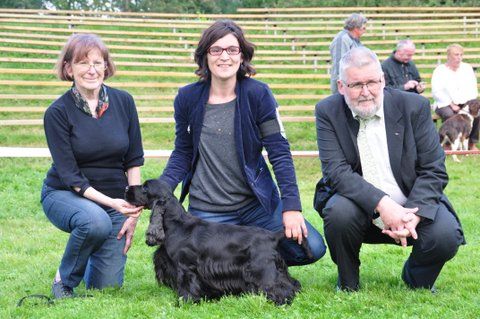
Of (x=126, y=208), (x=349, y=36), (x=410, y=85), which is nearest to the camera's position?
(x=126, y=208)

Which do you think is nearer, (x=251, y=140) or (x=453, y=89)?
(x=251, y=140)

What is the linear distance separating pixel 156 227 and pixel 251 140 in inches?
29.3

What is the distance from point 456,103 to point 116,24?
13.1 metres

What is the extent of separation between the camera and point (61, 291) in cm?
385

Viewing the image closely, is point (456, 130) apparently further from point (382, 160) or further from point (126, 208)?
point (126, 208)

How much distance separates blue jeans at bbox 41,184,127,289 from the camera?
3.78 meters

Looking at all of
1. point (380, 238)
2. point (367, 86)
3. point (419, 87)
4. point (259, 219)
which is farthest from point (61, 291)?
point (419, 87)

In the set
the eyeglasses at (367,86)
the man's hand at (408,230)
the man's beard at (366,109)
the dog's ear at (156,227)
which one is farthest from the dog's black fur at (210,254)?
the eyeglasses at (367,86)

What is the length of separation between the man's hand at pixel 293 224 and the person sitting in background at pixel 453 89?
7.54 meters

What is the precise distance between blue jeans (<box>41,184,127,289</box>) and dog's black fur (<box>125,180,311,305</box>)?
0.97ft

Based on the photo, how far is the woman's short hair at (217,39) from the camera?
3.79 metres

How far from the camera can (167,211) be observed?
143 inches

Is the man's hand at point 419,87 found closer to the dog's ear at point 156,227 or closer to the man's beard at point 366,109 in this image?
the man's beard at point 366,109

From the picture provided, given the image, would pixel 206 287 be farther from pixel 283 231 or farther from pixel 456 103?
pixel 456 103
